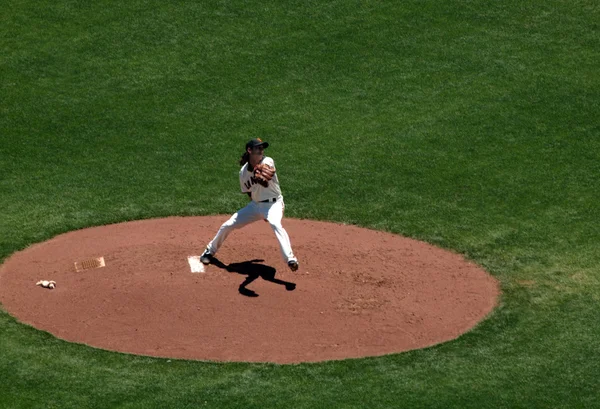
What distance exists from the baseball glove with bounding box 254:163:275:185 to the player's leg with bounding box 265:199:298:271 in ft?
1.89

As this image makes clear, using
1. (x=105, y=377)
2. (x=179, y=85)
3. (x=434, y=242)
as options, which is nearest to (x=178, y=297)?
(x=105, y=377)

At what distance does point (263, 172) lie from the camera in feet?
50.0

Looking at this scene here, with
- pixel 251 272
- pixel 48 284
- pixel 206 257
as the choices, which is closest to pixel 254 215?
pixel 251 272

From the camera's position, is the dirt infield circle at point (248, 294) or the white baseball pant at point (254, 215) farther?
the white baseball pant at point (254, 215)

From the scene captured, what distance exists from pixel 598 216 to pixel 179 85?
918 centimetres

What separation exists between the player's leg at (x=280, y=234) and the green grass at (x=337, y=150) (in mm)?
2285

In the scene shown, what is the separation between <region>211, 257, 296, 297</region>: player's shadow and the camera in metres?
15.3

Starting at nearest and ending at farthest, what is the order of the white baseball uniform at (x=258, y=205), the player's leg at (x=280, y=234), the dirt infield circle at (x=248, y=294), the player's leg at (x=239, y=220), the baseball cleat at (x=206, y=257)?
the dirt infield circle at (x=248, y=294) → the player's leg at (x=280, y=234) → the white baseball uniform at (x=258, y=205) → the player's leg at (x=239, y=220) → the baseball cleat at (x=206, y=257)

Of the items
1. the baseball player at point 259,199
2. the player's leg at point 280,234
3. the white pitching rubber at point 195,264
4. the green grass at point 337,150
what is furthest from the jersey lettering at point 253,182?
the green grass at point 337,150

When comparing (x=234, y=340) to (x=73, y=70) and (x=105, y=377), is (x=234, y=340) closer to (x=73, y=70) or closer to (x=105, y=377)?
(x=105, y=377)

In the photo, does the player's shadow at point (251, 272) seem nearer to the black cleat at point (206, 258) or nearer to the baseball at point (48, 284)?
the black cleat at point (206, 258)

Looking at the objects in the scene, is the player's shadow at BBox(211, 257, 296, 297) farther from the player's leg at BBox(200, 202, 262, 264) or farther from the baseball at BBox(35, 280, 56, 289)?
the baseball at BBox(35, 280, 56, 289)

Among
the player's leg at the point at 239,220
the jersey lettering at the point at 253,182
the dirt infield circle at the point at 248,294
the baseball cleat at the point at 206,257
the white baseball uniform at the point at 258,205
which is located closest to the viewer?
the dirt infield circle at the point at 248,294

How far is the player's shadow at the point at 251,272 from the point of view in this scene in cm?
1530
